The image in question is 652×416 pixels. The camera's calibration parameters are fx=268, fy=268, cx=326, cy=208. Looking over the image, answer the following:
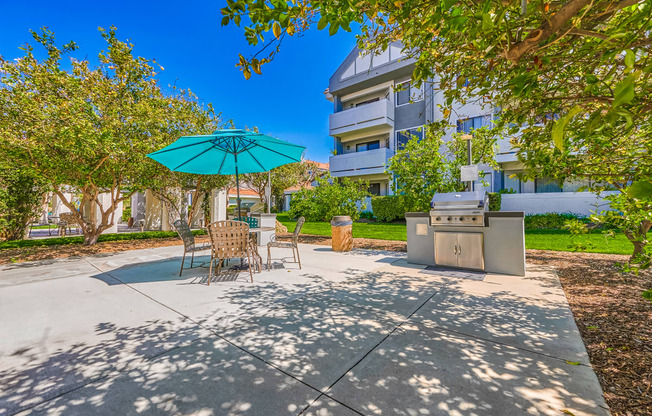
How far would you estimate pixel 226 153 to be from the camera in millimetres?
6156

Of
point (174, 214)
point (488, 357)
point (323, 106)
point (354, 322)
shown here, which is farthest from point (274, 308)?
point (323, 106)

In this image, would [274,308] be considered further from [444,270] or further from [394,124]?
[394,124]

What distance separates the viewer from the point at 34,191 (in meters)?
9.63

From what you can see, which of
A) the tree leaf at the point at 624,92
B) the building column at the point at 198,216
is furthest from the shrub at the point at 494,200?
the building column at the point at 198,216

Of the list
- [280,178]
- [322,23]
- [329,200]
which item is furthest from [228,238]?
[280,178]

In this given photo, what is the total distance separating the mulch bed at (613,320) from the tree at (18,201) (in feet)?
10.2

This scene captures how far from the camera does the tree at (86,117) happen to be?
20.8 ft

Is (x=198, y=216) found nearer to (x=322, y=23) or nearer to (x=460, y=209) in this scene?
(x=460, y=209)

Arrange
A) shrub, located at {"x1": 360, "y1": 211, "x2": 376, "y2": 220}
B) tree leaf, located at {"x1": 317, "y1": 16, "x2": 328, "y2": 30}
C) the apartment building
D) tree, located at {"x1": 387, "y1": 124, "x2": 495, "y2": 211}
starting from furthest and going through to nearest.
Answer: shrub, located at {"x1": 360, "y1": 211, "x2": 376, "y2": 220}
the apartment building
tree, located at {"x1": 387, "y1": 124, "x2": 495, "y2": 211}
tree leaf, located at {"x1": 317, "y1": 16, "x2": 328, "y2": 30}

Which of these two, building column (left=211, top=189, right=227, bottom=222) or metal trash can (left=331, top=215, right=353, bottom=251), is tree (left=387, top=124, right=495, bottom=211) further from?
building column (left=211, top=189, right=227, bottom=222)

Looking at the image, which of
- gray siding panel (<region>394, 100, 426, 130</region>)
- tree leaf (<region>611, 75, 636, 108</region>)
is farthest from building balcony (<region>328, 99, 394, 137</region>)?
tree leaf (<region>611, 75, 636, 108</region>)

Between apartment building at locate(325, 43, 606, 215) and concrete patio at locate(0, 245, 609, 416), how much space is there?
13.4m

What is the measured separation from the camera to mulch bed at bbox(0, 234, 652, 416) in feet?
6.30

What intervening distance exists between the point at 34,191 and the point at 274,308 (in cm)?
1171
